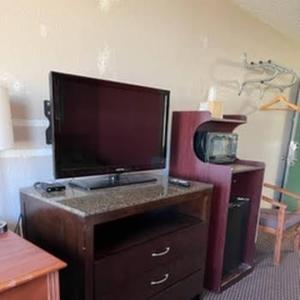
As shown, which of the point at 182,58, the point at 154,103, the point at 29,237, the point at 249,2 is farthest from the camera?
the point at 249,2

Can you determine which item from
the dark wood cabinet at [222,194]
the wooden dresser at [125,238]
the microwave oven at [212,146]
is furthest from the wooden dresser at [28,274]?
the microwave oven at [212,146]

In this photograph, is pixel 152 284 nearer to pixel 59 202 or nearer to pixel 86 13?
pixel 59 202

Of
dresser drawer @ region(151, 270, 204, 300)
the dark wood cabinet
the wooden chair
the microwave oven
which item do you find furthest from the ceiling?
dresser drawer @ region(151, 270, 204, 300)

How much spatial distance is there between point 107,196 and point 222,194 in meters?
0.90

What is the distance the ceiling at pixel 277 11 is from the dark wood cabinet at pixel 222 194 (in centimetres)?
126

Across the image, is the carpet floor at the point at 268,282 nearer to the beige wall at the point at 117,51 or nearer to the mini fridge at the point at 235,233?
the mini fridge at the point at 235,233

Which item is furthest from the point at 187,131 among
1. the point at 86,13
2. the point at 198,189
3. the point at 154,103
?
the point at 86,13

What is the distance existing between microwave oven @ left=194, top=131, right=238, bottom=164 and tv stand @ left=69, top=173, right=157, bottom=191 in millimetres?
455

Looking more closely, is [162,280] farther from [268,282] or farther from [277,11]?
[277,11]

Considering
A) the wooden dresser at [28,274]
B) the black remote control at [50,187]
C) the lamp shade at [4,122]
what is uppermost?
the lamp shade at [4,122]

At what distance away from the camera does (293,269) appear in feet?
8.13

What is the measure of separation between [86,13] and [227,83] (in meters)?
1.68

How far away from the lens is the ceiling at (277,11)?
2730mm

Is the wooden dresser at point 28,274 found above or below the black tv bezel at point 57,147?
below
